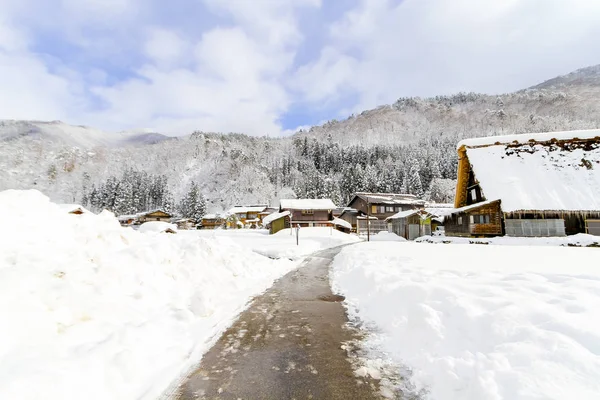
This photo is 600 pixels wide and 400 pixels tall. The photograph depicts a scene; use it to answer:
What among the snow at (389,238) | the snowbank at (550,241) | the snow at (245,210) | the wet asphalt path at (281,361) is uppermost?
the snow at (245,210)

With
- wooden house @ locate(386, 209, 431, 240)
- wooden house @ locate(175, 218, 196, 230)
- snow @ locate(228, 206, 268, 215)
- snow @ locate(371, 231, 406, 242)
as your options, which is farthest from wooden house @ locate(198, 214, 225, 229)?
wooden house @ locate(386, 209, 431, 240)

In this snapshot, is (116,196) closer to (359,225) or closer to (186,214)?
(186,214)

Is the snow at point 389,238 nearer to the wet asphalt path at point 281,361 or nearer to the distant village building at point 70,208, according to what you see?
the wet asphalt path at point 281,361

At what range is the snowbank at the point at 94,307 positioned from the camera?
12.1 ft

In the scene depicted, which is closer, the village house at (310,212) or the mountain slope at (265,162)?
the village house at (310,212)

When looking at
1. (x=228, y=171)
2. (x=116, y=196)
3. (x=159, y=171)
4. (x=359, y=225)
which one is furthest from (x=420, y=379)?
(x=159, y=171)

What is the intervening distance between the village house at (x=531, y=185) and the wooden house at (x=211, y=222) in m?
62.6

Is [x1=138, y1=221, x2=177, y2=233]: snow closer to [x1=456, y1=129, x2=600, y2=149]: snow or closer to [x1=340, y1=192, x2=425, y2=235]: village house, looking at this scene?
[x1=456, y1=129, x2=600, y2=149]: snow

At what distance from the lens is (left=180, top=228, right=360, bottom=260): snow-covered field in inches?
976

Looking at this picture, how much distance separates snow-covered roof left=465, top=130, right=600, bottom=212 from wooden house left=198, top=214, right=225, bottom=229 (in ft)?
215

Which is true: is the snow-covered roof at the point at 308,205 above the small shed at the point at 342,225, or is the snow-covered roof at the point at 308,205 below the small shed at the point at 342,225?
above

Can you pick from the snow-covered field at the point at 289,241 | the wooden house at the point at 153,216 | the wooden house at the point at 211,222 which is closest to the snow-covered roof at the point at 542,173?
the snow-covered field at the point at 289,241

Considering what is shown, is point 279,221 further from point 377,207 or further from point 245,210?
point 245,210

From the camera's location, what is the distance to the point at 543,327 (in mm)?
4098
